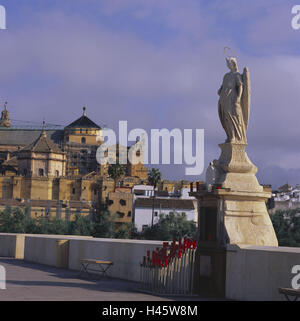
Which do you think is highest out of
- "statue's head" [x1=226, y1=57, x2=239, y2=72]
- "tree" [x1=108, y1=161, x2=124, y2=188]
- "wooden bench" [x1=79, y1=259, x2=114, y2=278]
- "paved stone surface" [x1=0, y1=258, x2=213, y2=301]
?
"tree" [x1=108, y1=161, x2=124, y2=188]

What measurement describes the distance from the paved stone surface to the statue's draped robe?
3.78 metres

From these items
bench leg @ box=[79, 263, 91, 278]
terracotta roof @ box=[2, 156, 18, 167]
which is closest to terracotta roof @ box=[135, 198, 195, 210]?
terracotta roof @ box=[2, 156, 18, 167]

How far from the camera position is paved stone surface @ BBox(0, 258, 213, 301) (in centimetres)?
Result: 1201

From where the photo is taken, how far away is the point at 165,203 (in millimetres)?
89375

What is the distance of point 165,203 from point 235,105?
7557cm

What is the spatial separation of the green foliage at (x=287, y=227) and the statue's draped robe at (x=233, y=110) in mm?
36857

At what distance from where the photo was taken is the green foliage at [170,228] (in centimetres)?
7656

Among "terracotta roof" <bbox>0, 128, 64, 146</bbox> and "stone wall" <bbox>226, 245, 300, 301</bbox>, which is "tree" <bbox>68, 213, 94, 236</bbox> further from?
"stone wall" <bbox>226, 245, 300, 301</bbox>

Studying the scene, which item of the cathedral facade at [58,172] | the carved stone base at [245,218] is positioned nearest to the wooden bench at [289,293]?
the carved stone base at [245,218]
